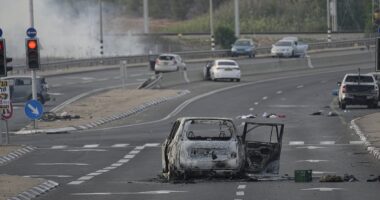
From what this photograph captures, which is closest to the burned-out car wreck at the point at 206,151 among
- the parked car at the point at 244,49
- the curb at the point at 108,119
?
the curb at the point at 108,119

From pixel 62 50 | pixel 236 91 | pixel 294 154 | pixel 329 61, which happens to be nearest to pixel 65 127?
pixel 294 154

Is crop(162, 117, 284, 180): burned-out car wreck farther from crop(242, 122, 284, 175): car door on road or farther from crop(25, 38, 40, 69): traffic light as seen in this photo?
crop(25, 38, 40, 69): traffic light

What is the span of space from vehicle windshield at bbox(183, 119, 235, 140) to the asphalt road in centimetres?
95

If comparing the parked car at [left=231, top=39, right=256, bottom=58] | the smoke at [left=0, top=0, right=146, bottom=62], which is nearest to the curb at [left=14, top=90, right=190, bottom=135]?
the parked car at [left=231, top=39, right=256, bottom=58]

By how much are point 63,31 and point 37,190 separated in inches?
3633

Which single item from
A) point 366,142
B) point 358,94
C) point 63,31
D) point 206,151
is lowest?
point 358,94

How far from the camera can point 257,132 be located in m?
43.5

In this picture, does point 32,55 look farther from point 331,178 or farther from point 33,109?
point 331,178

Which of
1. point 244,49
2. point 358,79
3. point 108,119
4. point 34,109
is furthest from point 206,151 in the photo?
point 244,49

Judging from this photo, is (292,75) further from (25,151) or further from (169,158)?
(169,158)

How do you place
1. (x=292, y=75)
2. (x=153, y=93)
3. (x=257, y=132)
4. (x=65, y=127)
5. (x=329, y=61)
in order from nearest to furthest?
(x=257, y=132) → (x=65, y=127) → (x=153, y=93) → (x=292, y=75) → (x=329, y=61)

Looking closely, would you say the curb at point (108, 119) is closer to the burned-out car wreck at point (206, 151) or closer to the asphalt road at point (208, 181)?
the asphalt road at point (208, 181)

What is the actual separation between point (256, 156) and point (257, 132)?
50.1 ft

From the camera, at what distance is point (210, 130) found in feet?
91.0
